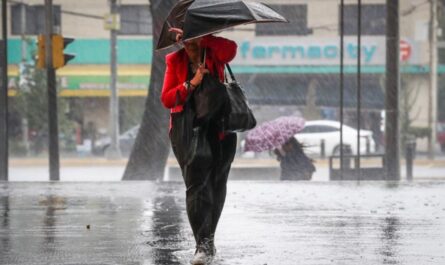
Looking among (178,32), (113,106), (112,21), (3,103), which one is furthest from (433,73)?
(178,32)

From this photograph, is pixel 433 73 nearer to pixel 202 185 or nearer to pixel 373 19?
pixel 373 19

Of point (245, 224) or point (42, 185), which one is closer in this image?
point (245, 224)

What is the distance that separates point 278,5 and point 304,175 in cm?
1596

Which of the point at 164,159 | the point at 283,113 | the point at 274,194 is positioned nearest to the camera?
the point at 274,194

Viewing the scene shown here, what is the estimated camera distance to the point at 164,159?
59.9ft

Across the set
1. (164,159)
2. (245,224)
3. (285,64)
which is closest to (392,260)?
(245,224)

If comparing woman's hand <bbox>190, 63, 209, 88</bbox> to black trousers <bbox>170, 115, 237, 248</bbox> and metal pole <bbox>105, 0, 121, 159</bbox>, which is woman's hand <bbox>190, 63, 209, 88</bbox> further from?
metal pole <bbox>105, 0, 121, 159</bbox>

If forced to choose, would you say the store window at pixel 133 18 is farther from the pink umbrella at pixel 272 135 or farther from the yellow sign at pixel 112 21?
the pink umbrella at pixel 272 135

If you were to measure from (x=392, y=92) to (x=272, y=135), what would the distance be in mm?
2243

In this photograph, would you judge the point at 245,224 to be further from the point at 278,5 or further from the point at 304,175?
the point at 278,5

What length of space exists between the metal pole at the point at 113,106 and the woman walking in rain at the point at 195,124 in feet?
93.1

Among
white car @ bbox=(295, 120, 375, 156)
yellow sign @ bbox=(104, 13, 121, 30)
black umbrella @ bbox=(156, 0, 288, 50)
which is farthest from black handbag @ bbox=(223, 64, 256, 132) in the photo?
yellow sign @ bbox=(104, 13, 121, 30)

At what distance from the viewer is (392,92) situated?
16766 millimetres

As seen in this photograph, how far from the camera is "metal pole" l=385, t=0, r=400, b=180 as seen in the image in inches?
656
